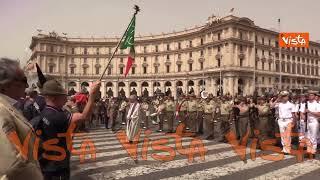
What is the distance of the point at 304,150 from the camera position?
442 inches

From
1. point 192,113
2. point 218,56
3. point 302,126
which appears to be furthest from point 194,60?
point 302,126

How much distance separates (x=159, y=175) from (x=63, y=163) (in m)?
3.61

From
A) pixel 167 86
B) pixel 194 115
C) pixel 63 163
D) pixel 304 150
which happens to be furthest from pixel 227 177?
pixel 167 86

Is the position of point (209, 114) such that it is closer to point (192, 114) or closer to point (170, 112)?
point (192, 114)

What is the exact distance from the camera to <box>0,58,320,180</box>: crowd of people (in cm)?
225

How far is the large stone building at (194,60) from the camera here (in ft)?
268

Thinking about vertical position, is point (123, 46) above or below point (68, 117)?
above

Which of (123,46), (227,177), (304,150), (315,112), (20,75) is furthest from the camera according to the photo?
(304,150)

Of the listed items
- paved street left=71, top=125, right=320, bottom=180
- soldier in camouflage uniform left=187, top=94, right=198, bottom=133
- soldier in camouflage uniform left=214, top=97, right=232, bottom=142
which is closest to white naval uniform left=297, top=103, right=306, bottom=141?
paved street left=71, top=125, right=320, bottom=180

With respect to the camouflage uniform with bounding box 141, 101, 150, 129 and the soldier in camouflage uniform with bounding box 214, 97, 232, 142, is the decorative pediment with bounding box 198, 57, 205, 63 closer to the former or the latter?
the camouflage uniform with bounding box 141, 101, 150, 129

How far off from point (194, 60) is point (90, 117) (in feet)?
286

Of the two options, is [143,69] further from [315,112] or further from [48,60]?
[315,112]

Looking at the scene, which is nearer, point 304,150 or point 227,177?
point 227,177

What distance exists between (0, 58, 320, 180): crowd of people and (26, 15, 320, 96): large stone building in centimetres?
6238
